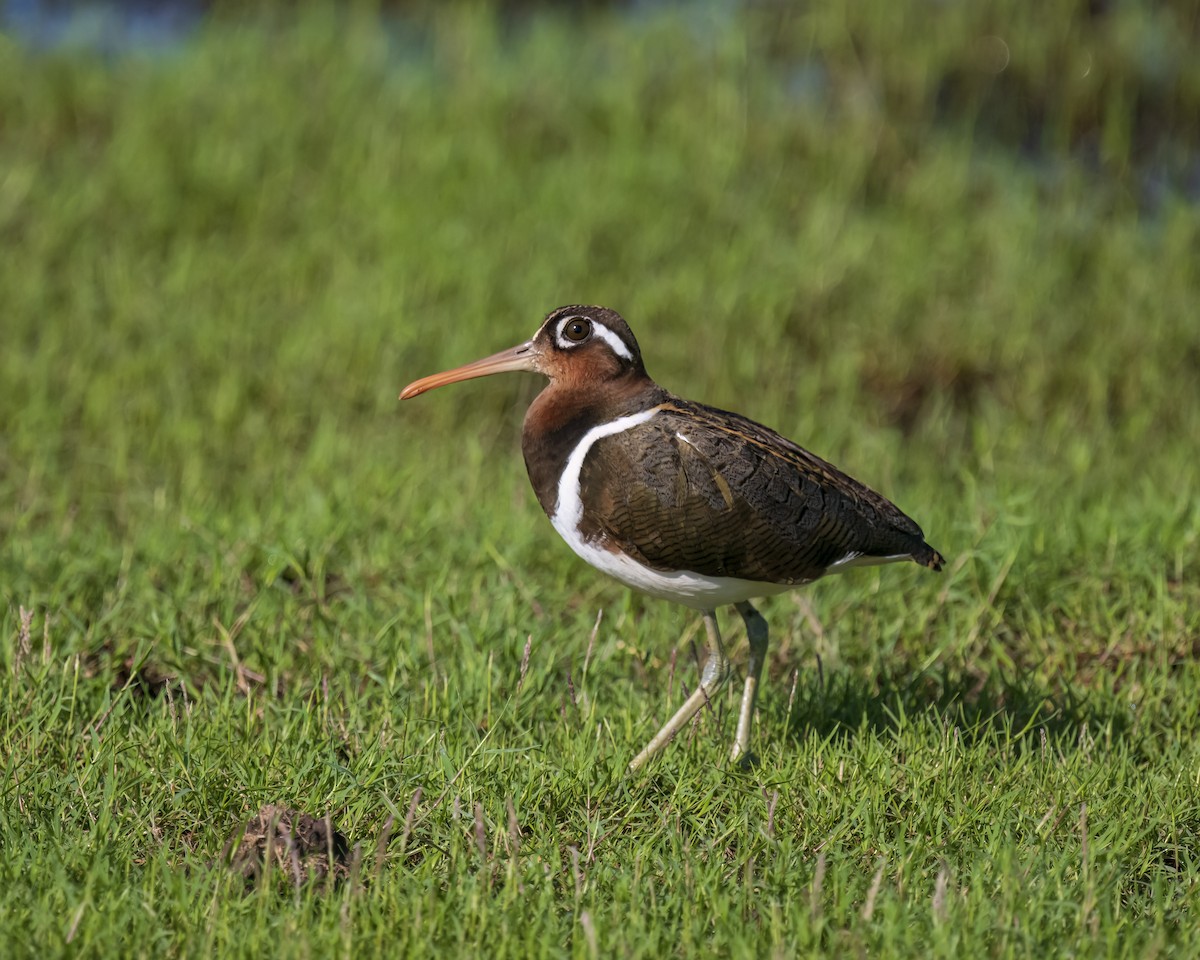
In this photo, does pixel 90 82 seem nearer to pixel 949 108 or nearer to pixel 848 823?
pixel 949 108

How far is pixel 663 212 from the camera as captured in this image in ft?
27.5

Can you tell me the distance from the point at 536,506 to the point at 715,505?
6.71 feet

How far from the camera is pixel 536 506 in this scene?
618 centimetres

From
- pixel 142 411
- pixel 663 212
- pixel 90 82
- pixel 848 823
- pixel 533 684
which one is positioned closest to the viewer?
pixel 848 823

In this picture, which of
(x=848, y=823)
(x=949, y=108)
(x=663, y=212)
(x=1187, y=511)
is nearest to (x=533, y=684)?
(x=848, y=823)

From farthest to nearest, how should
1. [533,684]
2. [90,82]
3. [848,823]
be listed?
[90,82] → [533,684] → [848,823]

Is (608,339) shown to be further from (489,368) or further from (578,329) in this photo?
(489,368)

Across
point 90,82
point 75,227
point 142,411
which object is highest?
point 90,82

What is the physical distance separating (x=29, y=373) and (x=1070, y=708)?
4633 mm

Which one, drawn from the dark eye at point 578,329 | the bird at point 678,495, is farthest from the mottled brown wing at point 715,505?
the dark eye at point 578,329

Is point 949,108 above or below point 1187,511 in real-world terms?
above

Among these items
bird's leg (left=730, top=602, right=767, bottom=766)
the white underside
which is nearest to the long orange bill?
the white underside

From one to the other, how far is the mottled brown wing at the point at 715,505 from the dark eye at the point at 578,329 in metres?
0.33

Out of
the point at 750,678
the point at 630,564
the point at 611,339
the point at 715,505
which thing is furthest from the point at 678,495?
the point at 750,678
